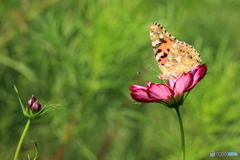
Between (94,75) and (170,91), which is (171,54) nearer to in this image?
(170,91)

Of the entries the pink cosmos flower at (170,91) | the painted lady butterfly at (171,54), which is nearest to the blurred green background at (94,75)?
the painted lady butterfly at (171,54)

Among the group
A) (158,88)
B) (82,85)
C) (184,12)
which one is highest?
(184,12)

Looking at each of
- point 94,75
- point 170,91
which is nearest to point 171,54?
point 170,91

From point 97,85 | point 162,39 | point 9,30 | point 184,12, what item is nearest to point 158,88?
point 162,39

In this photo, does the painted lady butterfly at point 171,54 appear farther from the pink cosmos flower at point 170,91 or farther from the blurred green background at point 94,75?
the blurred green background at point 94,75

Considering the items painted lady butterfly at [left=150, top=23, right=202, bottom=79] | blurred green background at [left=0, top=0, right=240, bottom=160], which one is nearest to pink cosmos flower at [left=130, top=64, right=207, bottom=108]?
painted lady butterfly at [left=150, top=23, right=202, bottom=79]

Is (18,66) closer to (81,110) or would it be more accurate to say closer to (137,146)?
(81,110)

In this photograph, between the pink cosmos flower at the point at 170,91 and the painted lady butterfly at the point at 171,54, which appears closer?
the pink cosmos flower at the point at 170,91

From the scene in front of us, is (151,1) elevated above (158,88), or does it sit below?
above
